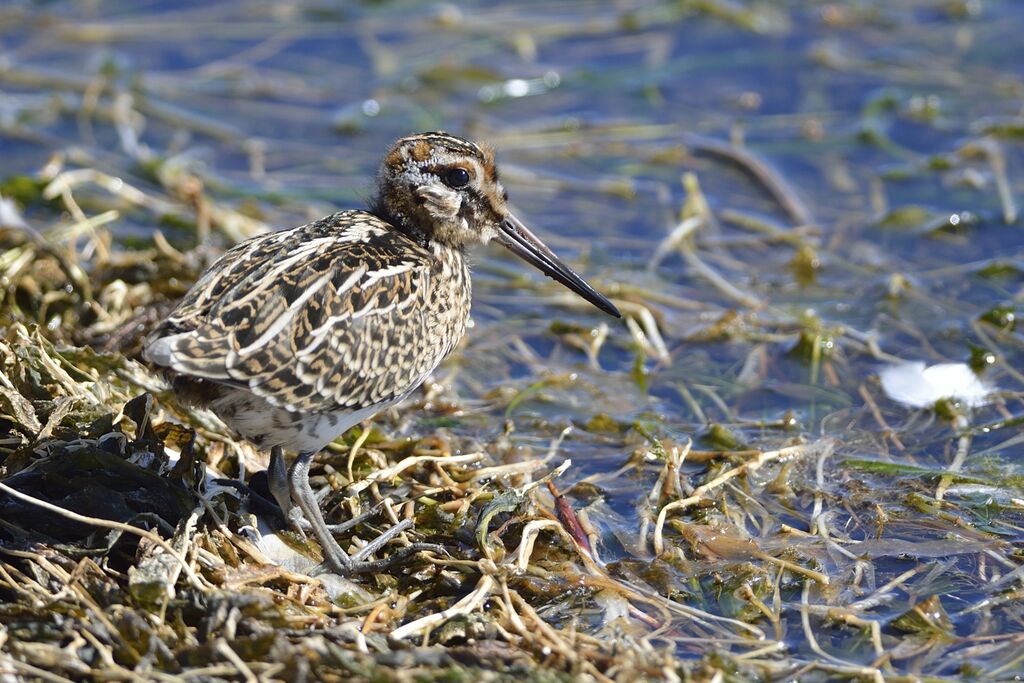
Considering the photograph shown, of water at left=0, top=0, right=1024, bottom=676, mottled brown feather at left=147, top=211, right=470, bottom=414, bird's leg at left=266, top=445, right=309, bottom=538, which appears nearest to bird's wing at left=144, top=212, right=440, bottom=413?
mottled brown feather at left=147, top=211, right=470, bottom=414

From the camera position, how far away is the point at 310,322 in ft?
15.2

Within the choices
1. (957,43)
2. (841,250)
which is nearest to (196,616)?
(841,250)

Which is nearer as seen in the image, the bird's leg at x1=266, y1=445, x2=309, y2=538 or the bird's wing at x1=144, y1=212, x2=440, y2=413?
the bird's wing at x1=144, y1=212, x2=440, y2=413

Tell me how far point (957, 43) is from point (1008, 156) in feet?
4.54

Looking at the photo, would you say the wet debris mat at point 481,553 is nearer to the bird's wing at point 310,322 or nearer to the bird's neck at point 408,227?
the bird's wing at point 310,322

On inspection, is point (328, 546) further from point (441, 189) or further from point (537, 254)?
point (537, 254)

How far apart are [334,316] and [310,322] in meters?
0.09

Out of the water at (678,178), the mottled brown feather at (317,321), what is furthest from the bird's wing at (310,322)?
the water at (678,178)

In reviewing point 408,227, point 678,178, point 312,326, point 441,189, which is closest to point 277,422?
point 312,326

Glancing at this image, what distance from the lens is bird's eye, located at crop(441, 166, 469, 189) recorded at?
210 inches

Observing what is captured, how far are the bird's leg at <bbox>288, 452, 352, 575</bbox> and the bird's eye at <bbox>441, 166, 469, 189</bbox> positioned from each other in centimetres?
120

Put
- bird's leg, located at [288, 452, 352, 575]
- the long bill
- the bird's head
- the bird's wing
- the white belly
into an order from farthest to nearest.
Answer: the long bill < the bird's head < bird's leg, located at [288, 452, 352, 575] < the white belly < the bird's wing

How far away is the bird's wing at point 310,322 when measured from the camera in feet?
14.5

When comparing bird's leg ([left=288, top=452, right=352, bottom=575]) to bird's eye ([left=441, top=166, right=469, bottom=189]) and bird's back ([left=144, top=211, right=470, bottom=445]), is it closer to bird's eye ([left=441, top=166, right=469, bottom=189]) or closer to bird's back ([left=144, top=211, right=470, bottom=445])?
bird's back ([left=144, top=211, right=470, bottom=445])
